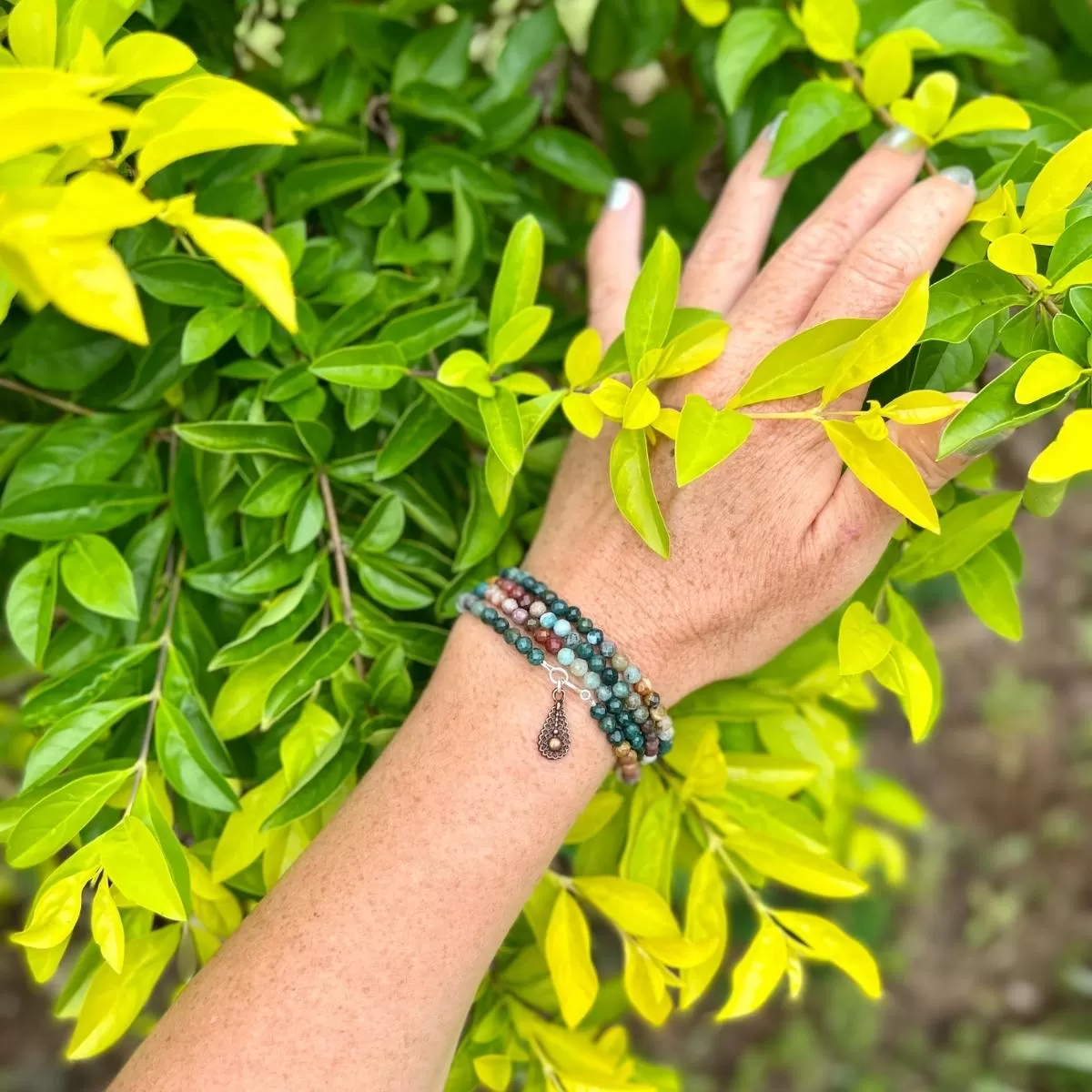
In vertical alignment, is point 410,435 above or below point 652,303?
below

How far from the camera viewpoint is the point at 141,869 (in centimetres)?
58

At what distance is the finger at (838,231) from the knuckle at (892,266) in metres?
0.06

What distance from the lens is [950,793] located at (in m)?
2.17

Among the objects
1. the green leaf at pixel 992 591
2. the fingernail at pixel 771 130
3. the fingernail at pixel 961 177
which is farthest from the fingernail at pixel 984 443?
the fingernail at pixel 771 130

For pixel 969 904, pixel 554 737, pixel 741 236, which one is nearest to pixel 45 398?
pixel 554 737

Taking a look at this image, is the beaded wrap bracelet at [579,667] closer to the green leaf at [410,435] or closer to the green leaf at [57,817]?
the green leaf at [410,435]

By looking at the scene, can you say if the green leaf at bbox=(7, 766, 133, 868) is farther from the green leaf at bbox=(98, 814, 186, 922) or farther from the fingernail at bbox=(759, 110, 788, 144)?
the fingernail at bbox=(759, 110, 788, 144)

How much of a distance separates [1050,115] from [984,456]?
263 mm

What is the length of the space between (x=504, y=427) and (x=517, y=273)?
119 mm

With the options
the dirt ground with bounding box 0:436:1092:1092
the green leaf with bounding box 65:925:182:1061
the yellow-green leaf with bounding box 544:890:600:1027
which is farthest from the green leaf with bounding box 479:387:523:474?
the dirt ground with bounding box 0:436:1092:1092

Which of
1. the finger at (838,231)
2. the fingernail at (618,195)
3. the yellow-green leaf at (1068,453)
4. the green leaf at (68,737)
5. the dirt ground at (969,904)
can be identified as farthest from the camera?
the dirt ground at (969,904)

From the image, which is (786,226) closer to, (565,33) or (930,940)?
(565,33)

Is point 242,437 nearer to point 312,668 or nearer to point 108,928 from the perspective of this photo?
point 312,668

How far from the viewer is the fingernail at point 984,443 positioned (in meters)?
0.56
